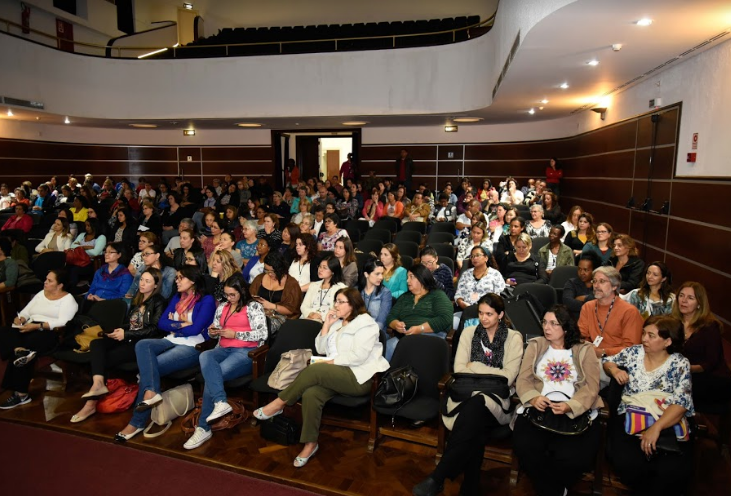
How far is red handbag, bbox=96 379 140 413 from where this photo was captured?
13.0 feet

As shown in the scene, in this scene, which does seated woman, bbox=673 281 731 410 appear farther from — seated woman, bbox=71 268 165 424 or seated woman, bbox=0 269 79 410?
seated woman, bbox=0 269 79 410

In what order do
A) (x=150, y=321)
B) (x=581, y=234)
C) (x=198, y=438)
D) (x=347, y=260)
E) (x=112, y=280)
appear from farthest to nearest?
(x=581, y=234) → (x=112, y=280) → (x=347, y=260) → (x=150, y=321) → (x=198, y=438)

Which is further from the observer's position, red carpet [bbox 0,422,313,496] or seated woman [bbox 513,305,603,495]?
red carpet [bbox 0,422,313,496]

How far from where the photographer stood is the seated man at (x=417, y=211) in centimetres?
865

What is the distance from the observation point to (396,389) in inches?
130

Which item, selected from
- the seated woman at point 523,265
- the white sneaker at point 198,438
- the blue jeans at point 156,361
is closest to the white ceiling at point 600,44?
the seated woman at point 523,265

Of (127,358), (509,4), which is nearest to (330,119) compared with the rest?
(509,4)

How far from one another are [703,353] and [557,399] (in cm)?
107

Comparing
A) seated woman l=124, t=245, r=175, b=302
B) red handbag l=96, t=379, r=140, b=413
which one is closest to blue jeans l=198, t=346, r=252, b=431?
red handbag l=96, t=379, r=140, b=413

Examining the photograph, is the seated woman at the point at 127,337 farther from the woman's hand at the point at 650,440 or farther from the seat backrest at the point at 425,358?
the woman's hand at the point at 650,440

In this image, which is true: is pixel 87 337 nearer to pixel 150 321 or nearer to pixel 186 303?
pixel 150 321

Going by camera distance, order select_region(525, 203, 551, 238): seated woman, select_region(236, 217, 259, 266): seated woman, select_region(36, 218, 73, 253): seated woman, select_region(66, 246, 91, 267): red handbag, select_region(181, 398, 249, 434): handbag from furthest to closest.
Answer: select_region(36, 218, 73, 253): seated woman
select_region(66, 246, 91, 267): red handbag
select_region(525, 203, 551, 238): seated woman
select_region(236, 217, 259, 266): seated woman
select_region(181, 398, 249, 434): handbag

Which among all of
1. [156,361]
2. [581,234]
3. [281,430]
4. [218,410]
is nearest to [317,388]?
[281,430]

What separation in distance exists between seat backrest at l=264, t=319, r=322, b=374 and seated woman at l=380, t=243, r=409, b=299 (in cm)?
94
